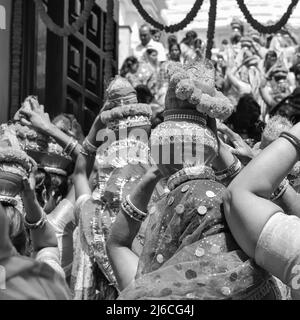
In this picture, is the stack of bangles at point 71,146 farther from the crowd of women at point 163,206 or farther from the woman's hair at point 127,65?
the woman's hair at point 127,65

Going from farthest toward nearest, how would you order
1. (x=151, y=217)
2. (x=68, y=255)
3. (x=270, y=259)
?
(x=68, y=255), (x=151, y=217), (x=270, y=259)

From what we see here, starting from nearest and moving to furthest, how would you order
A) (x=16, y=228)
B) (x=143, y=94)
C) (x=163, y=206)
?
(x=163, y=206) → (x=16, y=228) → (x=143, y=94)

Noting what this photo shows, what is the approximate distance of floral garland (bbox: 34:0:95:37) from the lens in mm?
5184

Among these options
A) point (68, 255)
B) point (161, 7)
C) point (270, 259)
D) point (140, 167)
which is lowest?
point (161, 7)

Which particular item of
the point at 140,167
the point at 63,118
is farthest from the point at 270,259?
the point at 63,118

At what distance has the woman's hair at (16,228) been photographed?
2.58 meters

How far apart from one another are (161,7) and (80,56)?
8.43 metres

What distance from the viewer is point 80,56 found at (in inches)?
227

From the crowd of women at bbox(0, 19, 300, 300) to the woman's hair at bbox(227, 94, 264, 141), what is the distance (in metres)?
1.03

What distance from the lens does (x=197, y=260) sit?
170 centimetres

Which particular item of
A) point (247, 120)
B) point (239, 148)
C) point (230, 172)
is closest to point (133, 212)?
point (230, 172)

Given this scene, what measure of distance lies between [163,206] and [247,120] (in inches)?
121

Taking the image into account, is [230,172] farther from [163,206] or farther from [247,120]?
[247,120]

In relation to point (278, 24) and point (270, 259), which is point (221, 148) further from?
point (278, 24)
